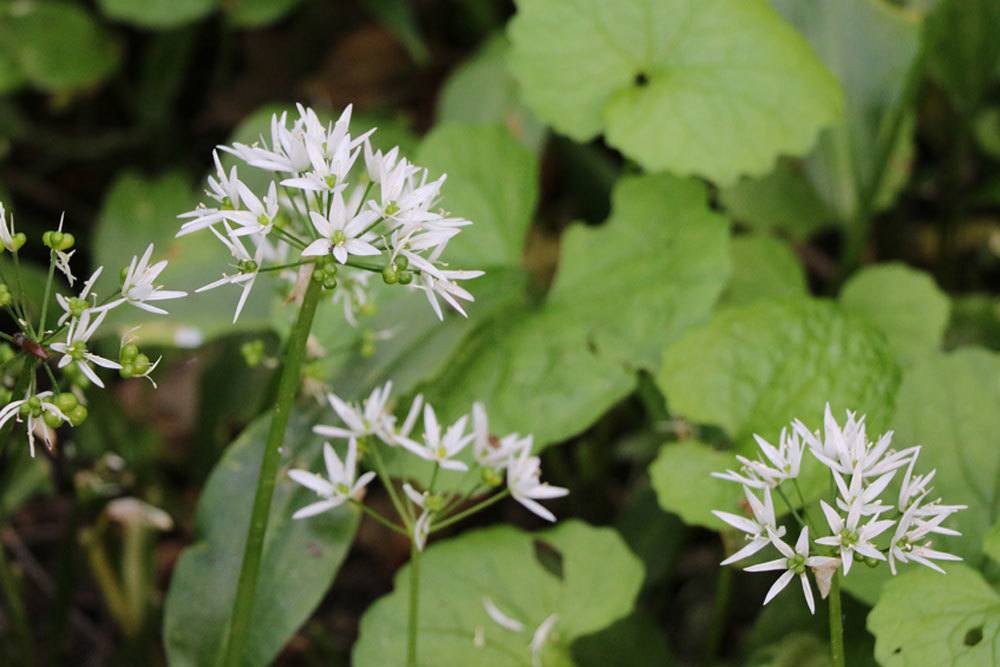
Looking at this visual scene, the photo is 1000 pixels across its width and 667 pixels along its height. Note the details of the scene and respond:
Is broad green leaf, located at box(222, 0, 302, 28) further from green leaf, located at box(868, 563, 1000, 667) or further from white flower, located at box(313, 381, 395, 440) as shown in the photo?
green leaf, located at box(868, 563, 1000, 667)

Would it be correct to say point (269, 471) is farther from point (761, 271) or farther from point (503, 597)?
point (761, 271)

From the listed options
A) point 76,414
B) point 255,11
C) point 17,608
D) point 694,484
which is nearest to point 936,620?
point 694,484

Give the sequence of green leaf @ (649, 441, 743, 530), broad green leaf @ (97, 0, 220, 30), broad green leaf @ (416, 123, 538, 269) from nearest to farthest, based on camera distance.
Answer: green leaf @ (649, 441, 743, 530), broad green leaf @ (416, 123, 538, 269), broad green leaf @ (97, 0, 220, 30)

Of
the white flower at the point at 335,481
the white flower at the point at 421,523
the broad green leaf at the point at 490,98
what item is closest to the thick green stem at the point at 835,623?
the white flower at the point at 421,523

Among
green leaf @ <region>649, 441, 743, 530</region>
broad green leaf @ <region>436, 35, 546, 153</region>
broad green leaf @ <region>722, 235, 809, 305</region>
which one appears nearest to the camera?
green leaf @ <region>649, 441, 743, 530</region>

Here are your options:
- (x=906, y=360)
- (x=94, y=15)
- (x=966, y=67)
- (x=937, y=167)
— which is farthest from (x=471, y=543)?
(x=94, y=15)

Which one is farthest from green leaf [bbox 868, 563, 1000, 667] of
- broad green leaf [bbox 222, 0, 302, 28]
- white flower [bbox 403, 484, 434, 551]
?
broad green leaf [bbox 222, 0, 302, 28]
